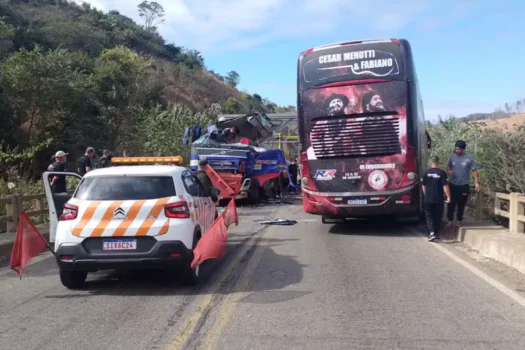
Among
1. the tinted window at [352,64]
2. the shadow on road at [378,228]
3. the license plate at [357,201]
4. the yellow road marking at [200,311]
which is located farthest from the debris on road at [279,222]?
the yellow road marking at [200,311]

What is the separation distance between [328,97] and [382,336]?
7.53 metres

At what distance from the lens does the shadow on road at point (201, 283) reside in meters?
7.33

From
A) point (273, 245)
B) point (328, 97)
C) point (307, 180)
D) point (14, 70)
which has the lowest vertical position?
point (273, 245)

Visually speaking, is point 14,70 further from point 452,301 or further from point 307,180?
point 452,301

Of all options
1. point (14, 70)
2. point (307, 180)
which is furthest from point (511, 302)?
point (14, 70)

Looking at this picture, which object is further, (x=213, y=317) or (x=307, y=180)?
(x=307, y=180)

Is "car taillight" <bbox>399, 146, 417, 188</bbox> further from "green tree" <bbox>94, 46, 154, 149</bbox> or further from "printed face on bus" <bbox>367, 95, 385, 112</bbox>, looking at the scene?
"green tree" <bbox>94, 46, 154, 149</bbox>

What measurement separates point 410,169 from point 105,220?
6969mm

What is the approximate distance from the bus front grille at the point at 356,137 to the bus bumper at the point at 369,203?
875 millimetres

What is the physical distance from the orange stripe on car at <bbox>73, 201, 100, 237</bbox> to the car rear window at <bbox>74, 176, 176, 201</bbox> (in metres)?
0.16

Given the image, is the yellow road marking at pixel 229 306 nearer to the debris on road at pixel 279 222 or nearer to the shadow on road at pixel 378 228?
the shadow on road at pixel 378 228

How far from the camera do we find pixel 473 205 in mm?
13117

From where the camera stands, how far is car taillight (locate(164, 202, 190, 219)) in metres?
7.36

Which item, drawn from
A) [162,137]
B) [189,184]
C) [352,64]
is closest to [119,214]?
[189,184]
